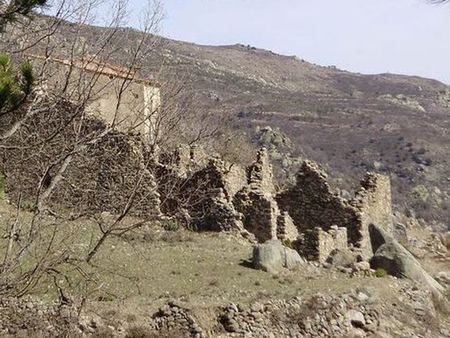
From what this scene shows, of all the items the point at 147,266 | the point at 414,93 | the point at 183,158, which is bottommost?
the point at 147,266

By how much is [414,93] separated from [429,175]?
2098 inches

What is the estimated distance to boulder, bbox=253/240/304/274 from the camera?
667 inches

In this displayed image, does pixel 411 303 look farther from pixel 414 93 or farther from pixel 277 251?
pixel 414 93

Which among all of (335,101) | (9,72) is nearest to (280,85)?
(335,101)

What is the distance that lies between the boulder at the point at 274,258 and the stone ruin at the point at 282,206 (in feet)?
4.77

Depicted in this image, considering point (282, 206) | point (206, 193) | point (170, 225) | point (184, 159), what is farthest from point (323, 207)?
point (170, 225)

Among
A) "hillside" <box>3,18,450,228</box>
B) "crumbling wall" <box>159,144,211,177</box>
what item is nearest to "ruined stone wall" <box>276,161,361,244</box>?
"crumbling wall" <box>159,144,211,177</box>

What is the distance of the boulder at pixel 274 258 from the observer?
16953 mm

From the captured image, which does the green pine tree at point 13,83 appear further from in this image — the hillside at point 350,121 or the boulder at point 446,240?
the hillside at point 350,121

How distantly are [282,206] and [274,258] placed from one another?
5407 mm

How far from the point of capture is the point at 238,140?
119 ft

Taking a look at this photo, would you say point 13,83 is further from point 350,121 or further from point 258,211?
point 350,121

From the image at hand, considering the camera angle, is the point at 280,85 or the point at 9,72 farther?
the point at 280,85

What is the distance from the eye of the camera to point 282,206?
74.0 feet
